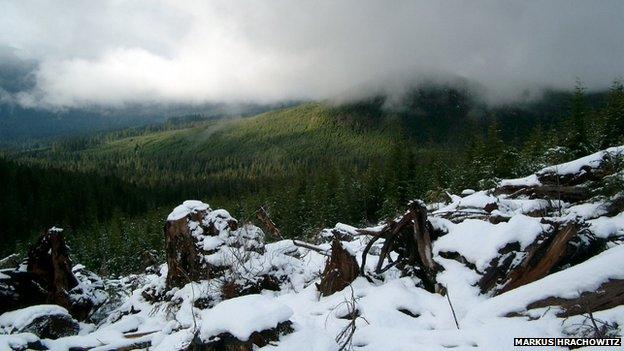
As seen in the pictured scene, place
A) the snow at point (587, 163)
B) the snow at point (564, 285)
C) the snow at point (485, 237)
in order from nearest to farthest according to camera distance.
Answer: the snow at point (564, 285) < the snow at point (485, 237) < the snow at point (587, 163)

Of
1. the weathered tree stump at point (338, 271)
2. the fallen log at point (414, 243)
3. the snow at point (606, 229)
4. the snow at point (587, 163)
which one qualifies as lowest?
the weathered tree stump at point (338, 271)

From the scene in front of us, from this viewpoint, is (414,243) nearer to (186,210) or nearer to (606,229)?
(606,229)

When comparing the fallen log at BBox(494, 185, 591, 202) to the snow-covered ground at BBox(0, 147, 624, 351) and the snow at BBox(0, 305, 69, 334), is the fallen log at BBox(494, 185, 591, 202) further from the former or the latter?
the snow at BBox(0, 305, 69, 334)

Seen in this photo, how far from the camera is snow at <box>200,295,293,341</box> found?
16.9 ft

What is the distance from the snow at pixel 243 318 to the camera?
515 cm

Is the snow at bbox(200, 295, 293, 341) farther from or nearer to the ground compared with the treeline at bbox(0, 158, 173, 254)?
farther from the ground

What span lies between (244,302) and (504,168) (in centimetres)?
3723

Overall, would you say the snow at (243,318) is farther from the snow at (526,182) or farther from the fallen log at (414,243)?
the snow at (526,182)

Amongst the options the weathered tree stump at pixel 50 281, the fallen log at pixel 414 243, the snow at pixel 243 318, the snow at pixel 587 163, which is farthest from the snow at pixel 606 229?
the weathered tree stump at pixel 50 281

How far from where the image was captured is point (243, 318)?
5.32m

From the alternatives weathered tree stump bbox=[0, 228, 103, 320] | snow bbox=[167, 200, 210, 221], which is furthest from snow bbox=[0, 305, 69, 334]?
snow bbox=[167, 200, 210, 221]

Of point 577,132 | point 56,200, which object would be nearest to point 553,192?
point 577,132

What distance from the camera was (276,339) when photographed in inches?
212

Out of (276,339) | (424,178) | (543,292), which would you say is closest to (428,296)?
(543,292)
